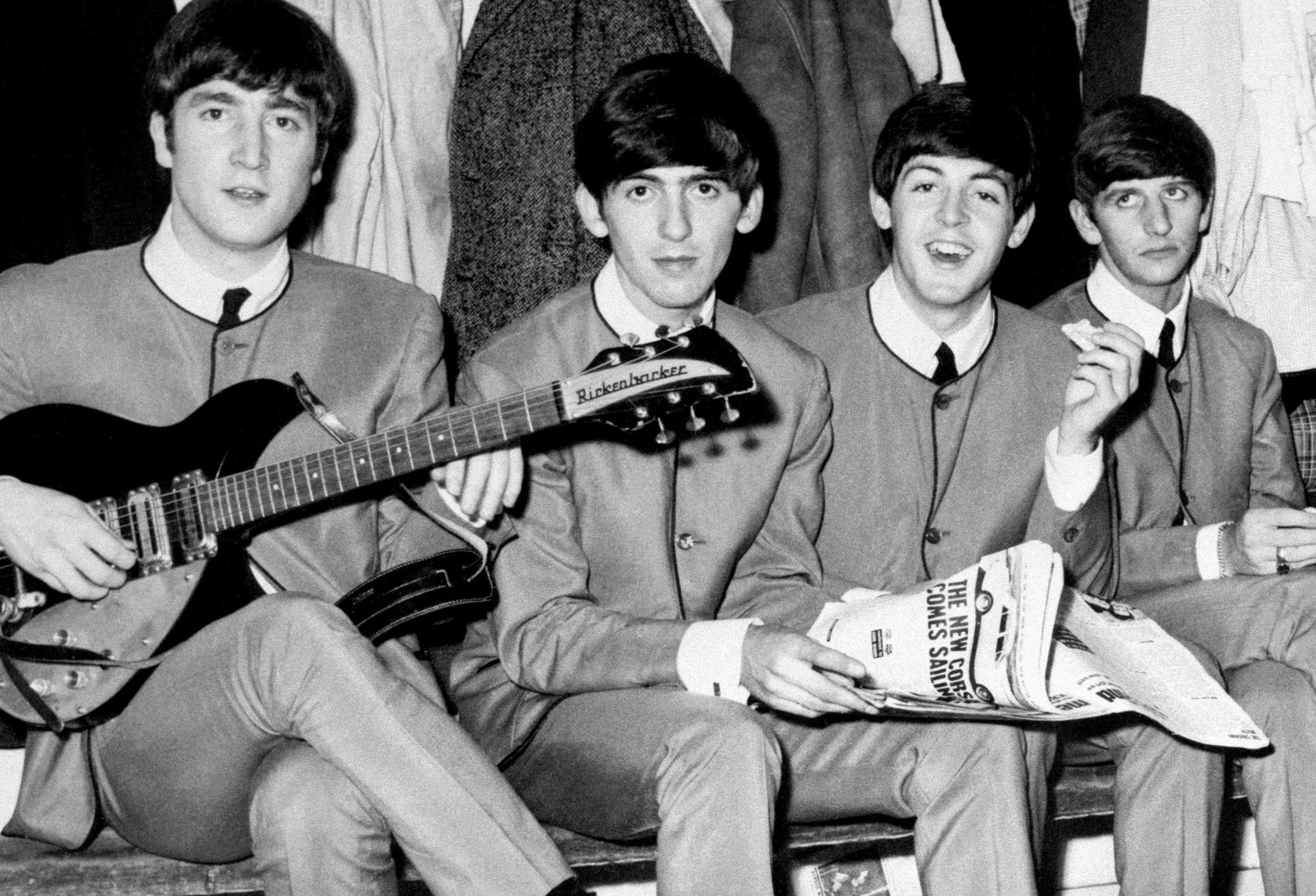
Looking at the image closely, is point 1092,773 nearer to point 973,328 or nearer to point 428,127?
point 973,328

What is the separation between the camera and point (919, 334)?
2096 mm

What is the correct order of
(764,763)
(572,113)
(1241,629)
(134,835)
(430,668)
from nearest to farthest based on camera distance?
1. (764,763)
2. (134,835)
3. (430,668)
4. (1241,629)
5. (572,113)

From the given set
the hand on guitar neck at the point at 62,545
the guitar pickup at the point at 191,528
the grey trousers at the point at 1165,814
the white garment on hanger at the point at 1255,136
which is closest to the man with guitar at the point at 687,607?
the grey trousers at the point at 1165,814

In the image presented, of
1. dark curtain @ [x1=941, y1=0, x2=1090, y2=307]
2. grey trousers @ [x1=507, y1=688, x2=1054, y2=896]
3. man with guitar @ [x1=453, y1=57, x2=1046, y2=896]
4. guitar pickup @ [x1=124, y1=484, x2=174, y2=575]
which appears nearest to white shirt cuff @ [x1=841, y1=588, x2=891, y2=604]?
man with guitar @ [x1=453, y1=57, x2=1046, y2=896]

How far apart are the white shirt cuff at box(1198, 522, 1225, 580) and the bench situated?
0.69 metres

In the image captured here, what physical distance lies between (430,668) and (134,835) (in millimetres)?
413

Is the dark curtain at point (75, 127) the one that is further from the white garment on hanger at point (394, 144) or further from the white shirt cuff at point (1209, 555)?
the white shirt cuff at point (1209, 555)

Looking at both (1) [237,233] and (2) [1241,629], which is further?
(2) [1241,629]

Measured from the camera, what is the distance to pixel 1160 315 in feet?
7.80

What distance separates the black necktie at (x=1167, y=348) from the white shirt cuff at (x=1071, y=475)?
0.44m

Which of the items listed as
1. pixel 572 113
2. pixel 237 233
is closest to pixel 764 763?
pixel 237 233

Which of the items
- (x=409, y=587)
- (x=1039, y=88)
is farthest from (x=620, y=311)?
(x=1039, y=88)

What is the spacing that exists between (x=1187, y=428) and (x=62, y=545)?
1.69m

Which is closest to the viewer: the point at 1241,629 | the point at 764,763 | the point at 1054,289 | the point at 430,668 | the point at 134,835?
the point at 764,763
